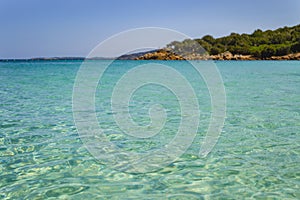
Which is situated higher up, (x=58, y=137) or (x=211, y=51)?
(x=211, y=51)

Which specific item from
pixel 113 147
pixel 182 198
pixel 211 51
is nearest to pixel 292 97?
pixel 113 147

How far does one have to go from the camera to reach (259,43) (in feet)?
497

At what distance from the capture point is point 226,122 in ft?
28.9

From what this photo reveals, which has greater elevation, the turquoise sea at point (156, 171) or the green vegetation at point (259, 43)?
the green vegetation at point (259, 43)

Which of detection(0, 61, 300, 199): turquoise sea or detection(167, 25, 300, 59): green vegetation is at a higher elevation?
detection(167, 25, 300, 59): green vegetation

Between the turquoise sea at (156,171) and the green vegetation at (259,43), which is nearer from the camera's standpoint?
the turquoise sea at (156,171)

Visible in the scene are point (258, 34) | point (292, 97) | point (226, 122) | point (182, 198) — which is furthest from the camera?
Result: point (258, 34)

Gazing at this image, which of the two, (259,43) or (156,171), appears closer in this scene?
(156,171)

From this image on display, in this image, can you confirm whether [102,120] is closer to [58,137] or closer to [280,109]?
[58,137]

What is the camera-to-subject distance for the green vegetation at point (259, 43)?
12100 cm

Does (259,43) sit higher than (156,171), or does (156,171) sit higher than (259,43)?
(259,43)

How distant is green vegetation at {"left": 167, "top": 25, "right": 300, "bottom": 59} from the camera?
121000 millimetres

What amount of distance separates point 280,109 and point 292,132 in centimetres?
339

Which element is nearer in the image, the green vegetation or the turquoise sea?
the turquoise sea
